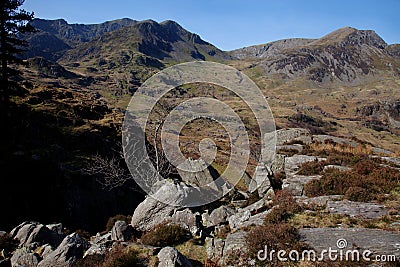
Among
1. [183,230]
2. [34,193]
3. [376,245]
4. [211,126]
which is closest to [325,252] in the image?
[376,245]

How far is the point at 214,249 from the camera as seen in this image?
12.7 meters

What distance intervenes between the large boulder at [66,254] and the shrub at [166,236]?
3.08 m

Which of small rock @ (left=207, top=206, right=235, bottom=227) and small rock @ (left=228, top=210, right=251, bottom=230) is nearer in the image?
small rock @ (left=228, top=210, right=251, bottom=230)

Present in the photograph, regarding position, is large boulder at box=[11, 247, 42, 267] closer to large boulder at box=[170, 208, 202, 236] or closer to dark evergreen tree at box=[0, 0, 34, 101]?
large boulder at box=[170, 208, 202, 236]

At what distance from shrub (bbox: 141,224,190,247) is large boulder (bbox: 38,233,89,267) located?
3.08 meters

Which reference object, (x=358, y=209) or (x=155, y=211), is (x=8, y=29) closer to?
(x=155, y=211)

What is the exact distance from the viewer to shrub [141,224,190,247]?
1392 cm

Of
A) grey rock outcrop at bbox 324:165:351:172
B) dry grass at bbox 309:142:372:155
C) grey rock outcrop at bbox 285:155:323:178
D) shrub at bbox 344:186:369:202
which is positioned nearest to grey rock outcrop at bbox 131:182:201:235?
grey rock outcrop at bbox 285:155:323:178

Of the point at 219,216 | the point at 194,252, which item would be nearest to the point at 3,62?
the point at 219,216

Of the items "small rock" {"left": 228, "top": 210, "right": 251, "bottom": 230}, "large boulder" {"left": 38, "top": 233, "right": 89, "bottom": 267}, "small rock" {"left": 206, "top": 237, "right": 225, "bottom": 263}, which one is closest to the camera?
"large boulder" {"left": 38, "top": 233, "right": 89, "bottom": 267}

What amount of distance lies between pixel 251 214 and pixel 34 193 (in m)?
21.8

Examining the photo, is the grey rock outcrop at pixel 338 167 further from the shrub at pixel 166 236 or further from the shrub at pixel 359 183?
the shrub at pixel 166 236

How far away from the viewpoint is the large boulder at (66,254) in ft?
38.4

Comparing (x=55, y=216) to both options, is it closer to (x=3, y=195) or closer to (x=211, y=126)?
(x=3, y=195)
